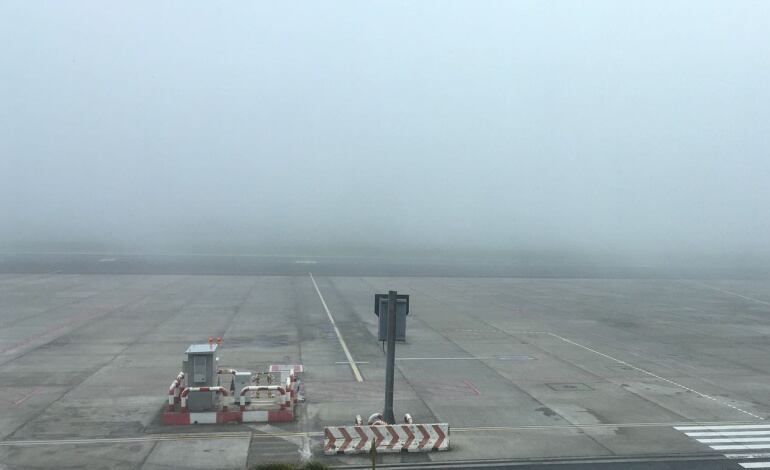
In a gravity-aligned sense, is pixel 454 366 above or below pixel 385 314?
below

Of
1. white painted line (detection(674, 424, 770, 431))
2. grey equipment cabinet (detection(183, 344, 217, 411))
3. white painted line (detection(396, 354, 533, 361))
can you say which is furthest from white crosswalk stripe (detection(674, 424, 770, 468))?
grey equipment cabinet (detection(183, 344, 217, 411))

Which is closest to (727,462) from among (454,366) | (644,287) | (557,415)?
(557,415)

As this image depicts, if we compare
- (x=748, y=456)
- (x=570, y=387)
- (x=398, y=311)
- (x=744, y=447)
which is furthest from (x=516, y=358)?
(x=398, y=311)

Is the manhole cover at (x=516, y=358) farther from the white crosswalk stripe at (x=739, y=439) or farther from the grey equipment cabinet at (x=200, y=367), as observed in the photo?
the grey equipment cabinet at (x=200, y=367)

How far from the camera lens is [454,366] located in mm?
25250

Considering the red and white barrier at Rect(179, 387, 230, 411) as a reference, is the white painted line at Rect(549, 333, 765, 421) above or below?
below

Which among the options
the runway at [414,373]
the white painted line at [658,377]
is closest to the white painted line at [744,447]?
the runway at [414,373]

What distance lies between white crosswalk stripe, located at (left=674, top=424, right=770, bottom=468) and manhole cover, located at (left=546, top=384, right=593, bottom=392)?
176 inches

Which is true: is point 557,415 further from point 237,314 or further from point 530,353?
point 237,314

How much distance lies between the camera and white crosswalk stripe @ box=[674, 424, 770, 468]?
49.7ft

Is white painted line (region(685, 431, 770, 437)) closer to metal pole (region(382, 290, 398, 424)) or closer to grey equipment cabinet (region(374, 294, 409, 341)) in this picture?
metal pole (region(382, 290, 398, 424))

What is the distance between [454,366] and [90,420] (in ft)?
46.6

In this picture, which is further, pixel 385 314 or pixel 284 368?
pixel 284 368

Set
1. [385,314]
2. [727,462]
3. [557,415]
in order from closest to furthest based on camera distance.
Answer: [727,462], [385,314], [557,415]
